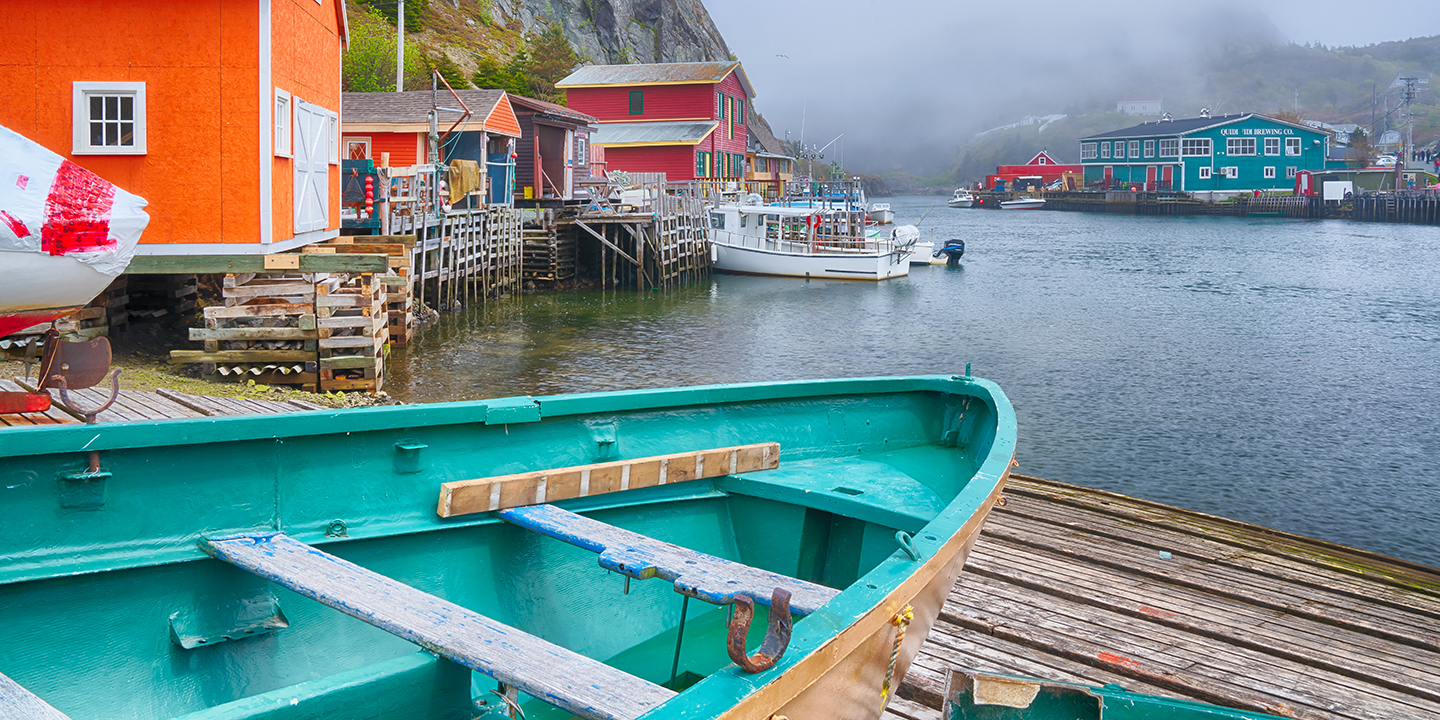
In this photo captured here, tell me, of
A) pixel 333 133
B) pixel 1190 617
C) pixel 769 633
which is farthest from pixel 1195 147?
pixel 769 633

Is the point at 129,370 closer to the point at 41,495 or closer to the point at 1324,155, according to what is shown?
the point at 41,495

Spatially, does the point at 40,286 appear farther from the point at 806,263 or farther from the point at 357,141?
A: the point at 806,263

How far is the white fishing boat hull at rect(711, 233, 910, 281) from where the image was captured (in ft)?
120

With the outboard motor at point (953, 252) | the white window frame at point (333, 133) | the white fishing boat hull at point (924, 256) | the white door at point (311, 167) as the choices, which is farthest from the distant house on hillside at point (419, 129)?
the outboard motor at point (953, 252)

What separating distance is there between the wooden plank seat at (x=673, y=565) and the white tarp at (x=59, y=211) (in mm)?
3555

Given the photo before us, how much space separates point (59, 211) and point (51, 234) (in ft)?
0.48

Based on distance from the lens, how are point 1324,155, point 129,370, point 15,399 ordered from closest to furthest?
point 15,399 → point 129,370 → point 1324,155

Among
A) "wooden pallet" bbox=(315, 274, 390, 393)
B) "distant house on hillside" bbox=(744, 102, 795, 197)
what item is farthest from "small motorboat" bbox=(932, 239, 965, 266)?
"wooden pallet" bbox=(315, 274, 390, 393)

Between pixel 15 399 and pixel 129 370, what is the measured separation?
6057 mm

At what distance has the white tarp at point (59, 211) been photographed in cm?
557

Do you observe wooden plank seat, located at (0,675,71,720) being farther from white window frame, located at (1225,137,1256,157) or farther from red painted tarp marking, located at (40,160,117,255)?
white window frame, located at (1225,137,1256,157)

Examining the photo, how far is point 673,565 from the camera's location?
3463 mm

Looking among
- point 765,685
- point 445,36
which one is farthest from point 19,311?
point 445,36

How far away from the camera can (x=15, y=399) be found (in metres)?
6.66
